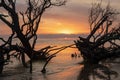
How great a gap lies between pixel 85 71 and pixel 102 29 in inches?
674

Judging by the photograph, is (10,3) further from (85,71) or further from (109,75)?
(109,75)

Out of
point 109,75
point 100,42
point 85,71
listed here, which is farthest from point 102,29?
point 109,75

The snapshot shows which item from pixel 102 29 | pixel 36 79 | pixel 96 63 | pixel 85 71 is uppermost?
pixel 36 79

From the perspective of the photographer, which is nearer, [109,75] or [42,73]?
[109,75]

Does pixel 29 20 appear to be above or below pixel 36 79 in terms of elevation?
below

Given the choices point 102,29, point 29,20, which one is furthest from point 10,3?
point 102,29

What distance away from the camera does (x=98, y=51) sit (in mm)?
24734

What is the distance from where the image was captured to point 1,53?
69.2 ft

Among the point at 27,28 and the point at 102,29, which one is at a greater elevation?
the point at 27,28

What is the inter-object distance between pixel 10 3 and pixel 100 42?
296 inches

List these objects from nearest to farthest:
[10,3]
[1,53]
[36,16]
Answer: [1,53] → [10,3] → [36,16]

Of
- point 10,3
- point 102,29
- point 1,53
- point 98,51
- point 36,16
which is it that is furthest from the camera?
point 102,29

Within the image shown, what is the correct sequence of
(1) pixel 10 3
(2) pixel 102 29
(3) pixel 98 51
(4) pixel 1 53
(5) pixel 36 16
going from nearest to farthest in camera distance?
1. (4) pixel 1 53
2. (3) pixel 98 51
3. (1) pixel 10 3
4. (5) pixel 36 16
5. (2) pixel 102 29

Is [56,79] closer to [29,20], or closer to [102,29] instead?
[29,20]
